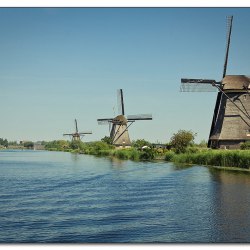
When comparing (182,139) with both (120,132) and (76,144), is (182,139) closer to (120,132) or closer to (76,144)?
(120,132)

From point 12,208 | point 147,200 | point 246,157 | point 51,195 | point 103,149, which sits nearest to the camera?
point 12,208

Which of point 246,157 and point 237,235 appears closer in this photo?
point 237,235

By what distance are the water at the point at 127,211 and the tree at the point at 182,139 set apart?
558 inches

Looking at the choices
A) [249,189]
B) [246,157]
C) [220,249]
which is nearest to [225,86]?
[246,157]

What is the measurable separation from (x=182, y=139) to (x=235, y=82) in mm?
5869

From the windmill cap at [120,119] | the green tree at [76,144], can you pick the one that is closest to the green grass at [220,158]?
the windmill cap at [120,119]

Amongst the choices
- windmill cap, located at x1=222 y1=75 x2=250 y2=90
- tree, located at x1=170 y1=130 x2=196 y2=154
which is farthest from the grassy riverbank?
windmill cap, located at x1=222 y1=75 x2=250 y2=90

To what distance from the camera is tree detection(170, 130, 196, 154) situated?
31.1 m

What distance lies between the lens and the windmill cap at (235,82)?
27.3 m

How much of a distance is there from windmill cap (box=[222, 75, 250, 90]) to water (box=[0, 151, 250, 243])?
37.6 feet

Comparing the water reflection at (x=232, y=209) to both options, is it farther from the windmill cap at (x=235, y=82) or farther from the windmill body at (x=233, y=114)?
the windmill cap at (x=235, y=82)
